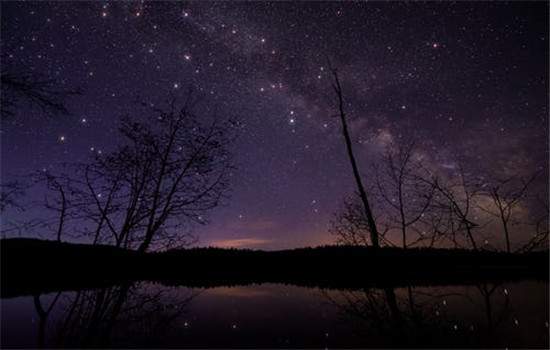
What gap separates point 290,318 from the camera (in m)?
5.05

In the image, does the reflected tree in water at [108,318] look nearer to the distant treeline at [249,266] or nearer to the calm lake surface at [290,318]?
the calm lake surface at [290,318]

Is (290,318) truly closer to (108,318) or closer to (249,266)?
(108,318)

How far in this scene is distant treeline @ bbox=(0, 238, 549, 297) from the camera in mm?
8070

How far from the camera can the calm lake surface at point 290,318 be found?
12.6ft

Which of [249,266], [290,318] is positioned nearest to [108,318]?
[290,318]

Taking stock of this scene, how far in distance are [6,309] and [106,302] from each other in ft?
5.39

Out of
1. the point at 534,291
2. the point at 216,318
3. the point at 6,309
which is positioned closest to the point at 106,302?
the point at 6,309

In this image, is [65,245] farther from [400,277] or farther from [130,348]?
[400,277]

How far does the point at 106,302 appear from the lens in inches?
219

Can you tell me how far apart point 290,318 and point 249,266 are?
661 centimetres

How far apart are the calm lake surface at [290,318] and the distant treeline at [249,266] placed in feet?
4.10

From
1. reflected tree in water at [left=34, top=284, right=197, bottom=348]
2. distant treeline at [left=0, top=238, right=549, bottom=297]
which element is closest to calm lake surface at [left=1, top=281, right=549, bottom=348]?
reflected tree in water at [left=34, top=284, right=197, bottom=348]

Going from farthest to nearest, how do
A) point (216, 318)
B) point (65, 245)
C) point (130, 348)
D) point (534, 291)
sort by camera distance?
1. point (65, 245)
2. point (534, 291)
3. point (216, 318)
4. point (130, 348)

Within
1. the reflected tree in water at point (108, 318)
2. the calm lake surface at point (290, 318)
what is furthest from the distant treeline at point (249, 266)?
the reflected tree in water at point (108, 318)
